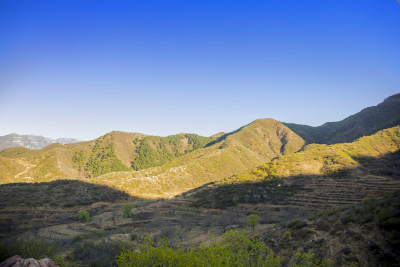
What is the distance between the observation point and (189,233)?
25.5 m

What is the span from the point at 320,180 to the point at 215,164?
4494 centimetres

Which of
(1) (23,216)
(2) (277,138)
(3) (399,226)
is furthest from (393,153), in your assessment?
(1) (23,216)

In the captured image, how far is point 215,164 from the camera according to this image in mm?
80562

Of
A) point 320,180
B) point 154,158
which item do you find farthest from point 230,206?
point 154,158

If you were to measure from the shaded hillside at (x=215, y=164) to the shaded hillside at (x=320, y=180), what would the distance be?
2301cm

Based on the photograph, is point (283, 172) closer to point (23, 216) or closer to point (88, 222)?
point (88, 222)

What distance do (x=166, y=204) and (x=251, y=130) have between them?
92.1 m

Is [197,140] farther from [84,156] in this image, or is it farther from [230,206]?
[230,206]

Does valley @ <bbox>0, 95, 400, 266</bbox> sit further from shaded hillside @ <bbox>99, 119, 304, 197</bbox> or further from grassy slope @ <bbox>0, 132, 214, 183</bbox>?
grassy slope @ <bbox>0, 132, 214, 183</bbox>

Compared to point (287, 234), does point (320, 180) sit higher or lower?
lower

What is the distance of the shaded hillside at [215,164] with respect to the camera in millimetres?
63062

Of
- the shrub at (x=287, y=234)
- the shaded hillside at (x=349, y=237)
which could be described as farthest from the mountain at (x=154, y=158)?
the shaded hillside at (x=349, y=237)

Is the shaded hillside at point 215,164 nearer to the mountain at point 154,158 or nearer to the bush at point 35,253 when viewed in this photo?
the mountain at point 154,158

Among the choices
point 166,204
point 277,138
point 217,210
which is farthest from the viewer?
point 277,138
